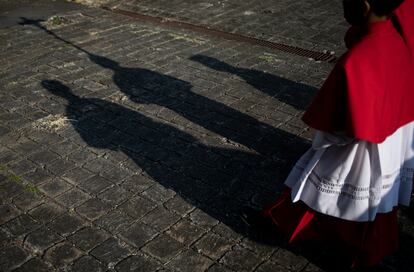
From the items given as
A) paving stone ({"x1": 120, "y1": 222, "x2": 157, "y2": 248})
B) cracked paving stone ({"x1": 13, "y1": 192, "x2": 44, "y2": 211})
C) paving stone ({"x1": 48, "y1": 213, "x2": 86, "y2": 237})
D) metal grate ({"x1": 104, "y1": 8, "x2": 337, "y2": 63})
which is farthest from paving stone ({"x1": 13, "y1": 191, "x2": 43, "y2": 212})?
metal grate ({"x1": 104, "y1": 8, "x2": 337, "y2": 63})

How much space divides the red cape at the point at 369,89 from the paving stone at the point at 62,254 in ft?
7.13

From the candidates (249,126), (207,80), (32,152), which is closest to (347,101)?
(249,126)

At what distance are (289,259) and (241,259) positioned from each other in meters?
0.39

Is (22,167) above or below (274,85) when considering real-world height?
below

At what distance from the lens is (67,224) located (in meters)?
3.88

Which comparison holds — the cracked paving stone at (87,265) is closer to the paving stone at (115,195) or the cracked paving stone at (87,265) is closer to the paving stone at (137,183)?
the paving stone at (115,195)

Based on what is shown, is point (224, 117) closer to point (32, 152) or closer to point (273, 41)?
point (32, 152)

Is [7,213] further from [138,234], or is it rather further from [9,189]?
[138,234]

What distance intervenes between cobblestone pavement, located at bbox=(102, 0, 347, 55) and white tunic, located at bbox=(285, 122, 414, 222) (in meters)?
5.09

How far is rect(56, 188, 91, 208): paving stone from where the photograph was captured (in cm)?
413

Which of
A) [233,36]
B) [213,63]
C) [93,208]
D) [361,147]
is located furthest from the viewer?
[233,36]

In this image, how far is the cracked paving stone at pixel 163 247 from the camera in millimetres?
3564

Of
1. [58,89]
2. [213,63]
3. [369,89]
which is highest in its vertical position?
[369,89]

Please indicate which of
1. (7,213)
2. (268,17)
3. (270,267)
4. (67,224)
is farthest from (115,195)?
(268,17)
